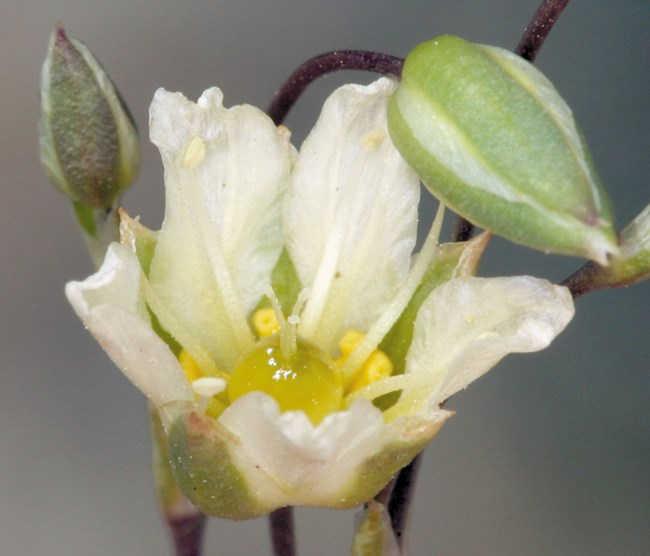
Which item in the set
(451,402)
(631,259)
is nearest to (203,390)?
(631,259)

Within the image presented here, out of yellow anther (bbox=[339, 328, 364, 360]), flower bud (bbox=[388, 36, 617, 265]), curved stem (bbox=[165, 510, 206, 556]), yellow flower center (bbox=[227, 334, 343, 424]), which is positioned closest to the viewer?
flower bud (bbox=[388, 36, 617, 265])

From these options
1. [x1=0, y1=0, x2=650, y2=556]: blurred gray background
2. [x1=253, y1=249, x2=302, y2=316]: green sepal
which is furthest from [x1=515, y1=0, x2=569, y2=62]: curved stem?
[x1=0, y1=0, x2=650, y2=556]: blurred gray background

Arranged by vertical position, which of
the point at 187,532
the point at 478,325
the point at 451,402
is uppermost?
the point at 478,325

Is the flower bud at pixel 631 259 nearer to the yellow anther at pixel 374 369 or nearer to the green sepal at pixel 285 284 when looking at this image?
the yellow anther at pixel 374 369

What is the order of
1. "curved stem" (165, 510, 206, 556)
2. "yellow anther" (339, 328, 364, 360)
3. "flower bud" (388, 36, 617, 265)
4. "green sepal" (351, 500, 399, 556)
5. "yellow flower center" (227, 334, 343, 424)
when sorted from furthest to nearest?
"curved stem" (165, 510, 206, 556) → "yellow anther" (339, 328, 364, 360) → "yellow flower center" (227, 334, 343, 424) → "green sepal" (351, 500, 399, 556) → "flower bud" (388, 36, 617, 265)

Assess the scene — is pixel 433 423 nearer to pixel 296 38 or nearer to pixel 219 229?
pixel 219 229

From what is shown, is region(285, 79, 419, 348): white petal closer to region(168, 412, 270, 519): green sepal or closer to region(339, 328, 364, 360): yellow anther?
region(339, 328, 364, 360): yellow anther

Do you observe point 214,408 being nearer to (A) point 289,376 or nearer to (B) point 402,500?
(A) point 289,376
